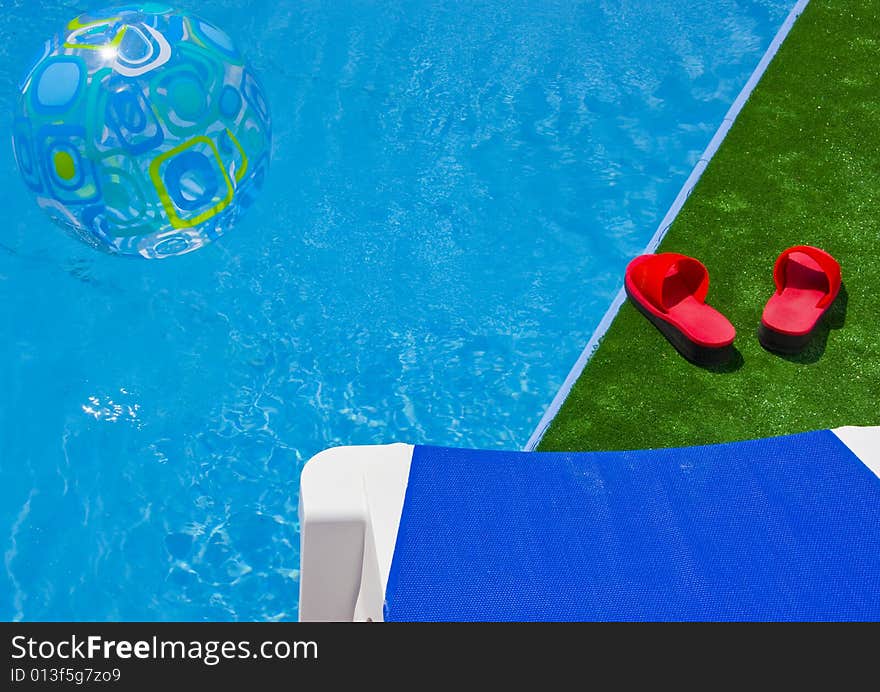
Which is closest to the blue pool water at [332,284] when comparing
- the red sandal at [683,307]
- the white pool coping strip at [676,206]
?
the white pool coping strip at [676,206]

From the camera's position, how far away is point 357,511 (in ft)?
13.4

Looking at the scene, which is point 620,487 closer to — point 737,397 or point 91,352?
point 737,397

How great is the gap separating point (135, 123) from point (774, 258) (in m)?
5.67

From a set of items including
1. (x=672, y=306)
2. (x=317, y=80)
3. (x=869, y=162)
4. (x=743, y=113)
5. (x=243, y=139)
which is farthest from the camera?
(x=317, y=80)

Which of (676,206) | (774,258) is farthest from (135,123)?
(676,206)

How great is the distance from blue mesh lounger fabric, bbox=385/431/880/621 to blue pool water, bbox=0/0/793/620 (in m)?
2.73

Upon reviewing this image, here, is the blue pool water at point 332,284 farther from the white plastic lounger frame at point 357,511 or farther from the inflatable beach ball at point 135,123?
the inflatable beach ball at point 135,123

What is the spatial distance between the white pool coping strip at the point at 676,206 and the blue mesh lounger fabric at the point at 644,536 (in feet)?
8.75

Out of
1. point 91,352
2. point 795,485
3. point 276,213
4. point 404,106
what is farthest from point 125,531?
point 404,106

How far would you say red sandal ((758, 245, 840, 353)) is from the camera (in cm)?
725

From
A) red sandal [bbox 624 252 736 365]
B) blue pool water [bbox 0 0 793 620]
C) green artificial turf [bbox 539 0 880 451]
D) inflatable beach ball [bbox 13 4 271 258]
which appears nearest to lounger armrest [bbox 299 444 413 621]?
inflatable beach ball [bbox 13 4 271 258]

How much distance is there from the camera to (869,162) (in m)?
8.95

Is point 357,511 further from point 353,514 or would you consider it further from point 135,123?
point 135,123

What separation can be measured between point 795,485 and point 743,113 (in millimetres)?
6165
